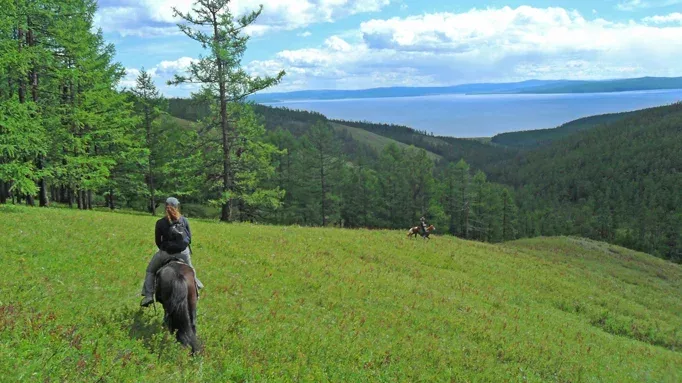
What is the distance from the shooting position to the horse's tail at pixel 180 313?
8.23 meters

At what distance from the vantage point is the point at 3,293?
9.45 meters

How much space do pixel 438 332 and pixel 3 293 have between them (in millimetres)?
12053

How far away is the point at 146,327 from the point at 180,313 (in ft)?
4.61

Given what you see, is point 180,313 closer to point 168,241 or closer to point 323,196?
point 168,241

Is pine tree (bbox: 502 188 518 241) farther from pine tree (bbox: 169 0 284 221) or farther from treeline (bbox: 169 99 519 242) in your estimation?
pine tree (bbox: 169 0 284 221)

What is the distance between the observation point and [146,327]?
9.05m

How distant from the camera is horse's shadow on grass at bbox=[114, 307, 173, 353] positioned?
27.0 feet

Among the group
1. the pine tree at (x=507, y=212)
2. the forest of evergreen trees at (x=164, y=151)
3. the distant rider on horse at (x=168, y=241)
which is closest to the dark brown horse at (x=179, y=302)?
the distant rider on horse at (x=168, y=241)

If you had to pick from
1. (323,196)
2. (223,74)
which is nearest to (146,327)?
(223,74)

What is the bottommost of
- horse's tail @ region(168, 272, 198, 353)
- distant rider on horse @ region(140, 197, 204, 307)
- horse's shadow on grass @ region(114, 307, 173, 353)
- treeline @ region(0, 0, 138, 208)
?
horse's shadow on grass @ region(114, 307, 173, 353)

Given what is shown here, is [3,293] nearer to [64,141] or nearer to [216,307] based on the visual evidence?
[216,307]

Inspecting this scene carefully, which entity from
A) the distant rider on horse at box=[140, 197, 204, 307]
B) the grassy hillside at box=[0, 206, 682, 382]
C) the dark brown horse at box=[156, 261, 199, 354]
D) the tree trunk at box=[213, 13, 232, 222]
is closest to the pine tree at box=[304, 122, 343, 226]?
the tree trunk at box=[213, 13, 232, 222]

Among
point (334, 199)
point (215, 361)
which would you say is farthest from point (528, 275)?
point (334, 199)

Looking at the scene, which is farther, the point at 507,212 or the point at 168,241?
the point at 507,212
